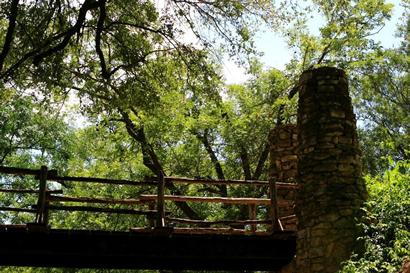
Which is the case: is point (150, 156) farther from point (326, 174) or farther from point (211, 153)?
point (326, 174)

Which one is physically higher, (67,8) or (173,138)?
(67,8)

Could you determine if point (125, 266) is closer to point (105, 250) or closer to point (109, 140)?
point (105, 250)

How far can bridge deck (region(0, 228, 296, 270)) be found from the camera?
914 centimetres

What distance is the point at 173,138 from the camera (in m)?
19.2

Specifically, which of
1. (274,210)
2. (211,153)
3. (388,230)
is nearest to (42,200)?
(274,210)

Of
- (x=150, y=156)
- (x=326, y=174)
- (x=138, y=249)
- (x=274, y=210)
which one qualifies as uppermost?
(x=150, y=156)

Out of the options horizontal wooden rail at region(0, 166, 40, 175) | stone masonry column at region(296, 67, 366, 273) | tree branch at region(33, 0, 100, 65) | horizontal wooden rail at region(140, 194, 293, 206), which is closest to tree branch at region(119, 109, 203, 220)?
tree branch at region(33, 0, 100, 65)

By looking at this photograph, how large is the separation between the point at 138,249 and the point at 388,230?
4.36 m

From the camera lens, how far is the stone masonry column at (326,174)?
28.9 ft

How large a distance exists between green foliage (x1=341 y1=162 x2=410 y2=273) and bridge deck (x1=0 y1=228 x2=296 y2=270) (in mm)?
1925

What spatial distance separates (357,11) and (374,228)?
13892mm

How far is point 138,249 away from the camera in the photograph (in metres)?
9.69

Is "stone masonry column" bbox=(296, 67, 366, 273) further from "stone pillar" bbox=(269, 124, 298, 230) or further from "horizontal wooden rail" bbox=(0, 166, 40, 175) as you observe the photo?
"horizontal wooden rail" bbox=(0, 166, 40, 175)

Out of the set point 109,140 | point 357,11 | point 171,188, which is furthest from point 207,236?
point 357,11
